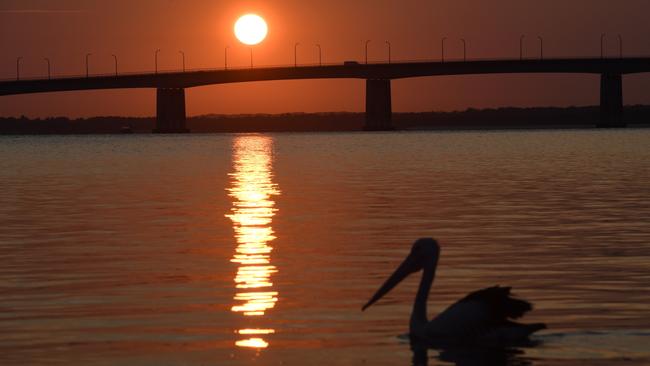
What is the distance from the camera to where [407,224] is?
28266mm

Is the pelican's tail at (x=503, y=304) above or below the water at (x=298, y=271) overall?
above

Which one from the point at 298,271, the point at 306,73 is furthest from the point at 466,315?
the point at 306,73

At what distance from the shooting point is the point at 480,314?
13.3 metres

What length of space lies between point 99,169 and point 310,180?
16.9 metres

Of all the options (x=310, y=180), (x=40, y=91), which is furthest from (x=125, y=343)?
(x=40, y=91)

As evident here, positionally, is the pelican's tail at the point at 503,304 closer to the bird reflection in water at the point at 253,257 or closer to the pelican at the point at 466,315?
the pelican at the point at 466,315

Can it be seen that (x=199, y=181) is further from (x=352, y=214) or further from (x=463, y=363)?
(x=463, y=363)

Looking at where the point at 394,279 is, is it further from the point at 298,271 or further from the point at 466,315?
the point at 298,271

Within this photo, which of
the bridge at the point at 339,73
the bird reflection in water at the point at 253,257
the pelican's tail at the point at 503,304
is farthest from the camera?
the bridge at the point at 339,73

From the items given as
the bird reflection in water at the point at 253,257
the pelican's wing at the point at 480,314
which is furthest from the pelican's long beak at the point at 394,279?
the bird reflection in water at the point at 253,257

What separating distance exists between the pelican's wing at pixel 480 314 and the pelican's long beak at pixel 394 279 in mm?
530

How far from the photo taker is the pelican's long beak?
1316cm

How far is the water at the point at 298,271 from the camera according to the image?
13837 mm

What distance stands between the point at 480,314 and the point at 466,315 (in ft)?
0.46
